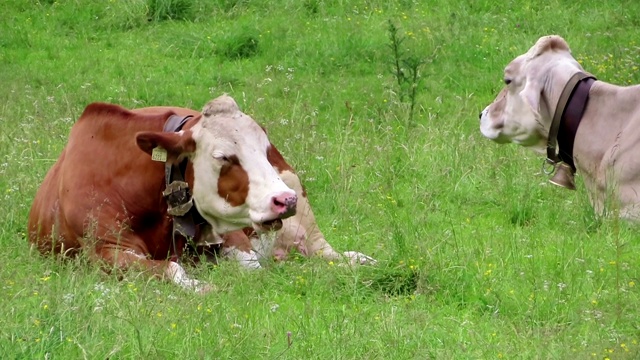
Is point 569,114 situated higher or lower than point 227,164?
lower

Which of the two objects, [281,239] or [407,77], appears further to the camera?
[407,77]

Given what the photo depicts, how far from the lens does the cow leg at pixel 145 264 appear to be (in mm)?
6740

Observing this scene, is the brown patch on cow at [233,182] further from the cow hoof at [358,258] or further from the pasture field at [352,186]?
the cow hoof at [358,258]

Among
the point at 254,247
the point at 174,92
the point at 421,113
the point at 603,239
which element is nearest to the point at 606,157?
the point at 603,239

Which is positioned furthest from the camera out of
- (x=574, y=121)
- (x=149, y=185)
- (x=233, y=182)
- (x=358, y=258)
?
(x=574, y=121)

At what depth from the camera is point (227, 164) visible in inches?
277

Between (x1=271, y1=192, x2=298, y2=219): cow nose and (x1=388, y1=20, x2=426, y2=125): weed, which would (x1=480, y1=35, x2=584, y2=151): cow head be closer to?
(x1=388, y1=20, x2=426, y2=125): weed

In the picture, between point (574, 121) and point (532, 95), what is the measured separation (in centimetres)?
37

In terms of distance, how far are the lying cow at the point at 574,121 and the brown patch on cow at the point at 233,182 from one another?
2404mm

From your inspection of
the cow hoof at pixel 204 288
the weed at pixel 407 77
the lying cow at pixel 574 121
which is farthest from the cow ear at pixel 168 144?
the weed at pixel 407 77

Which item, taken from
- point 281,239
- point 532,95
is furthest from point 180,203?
point 532,95

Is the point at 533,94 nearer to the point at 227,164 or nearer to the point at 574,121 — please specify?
the point at 574,121

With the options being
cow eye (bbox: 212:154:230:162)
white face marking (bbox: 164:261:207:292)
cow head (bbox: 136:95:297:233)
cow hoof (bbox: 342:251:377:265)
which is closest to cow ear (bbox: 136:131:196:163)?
cow head (bbox: 136:95:297:233)

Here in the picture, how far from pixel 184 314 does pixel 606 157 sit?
12.2 ft
